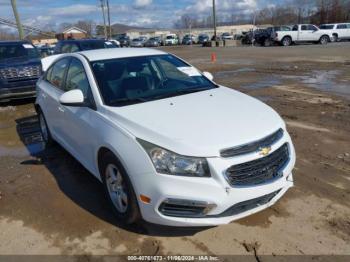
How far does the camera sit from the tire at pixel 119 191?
10.7 ft

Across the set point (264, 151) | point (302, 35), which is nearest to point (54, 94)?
point (264, 151)

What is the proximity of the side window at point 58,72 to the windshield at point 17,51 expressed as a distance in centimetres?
625

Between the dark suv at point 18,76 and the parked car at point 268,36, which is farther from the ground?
the parked car at point 268,36

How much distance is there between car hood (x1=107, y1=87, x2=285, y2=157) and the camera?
300 centimetres

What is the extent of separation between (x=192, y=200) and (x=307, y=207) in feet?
5.01

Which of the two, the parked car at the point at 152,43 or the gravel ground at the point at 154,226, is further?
the parked car at the point at 152,43

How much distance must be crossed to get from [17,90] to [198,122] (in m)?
8.01

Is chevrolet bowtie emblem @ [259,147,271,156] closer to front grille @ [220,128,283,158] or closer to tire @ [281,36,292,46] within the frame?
front grille @ [220,128,283,158]

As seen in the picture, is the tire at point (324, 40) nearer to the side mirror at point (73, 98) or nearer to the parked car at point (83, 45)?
the parked car at point (83, 45)

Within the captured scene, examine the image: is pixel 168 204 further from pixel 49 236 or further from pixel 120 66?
pixel 120 66

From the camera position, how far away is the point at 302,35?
33.8 meters

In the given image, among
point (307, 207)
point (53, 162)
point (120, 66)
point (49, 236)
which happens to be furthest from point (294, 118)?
point (49, 236)

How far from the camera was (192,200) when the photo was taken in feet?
9.62

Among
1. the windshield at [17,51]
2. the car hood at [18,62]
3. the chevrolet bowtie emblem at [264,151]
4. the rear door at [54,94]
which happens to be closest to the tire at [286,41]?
the windshield at [17,51]
